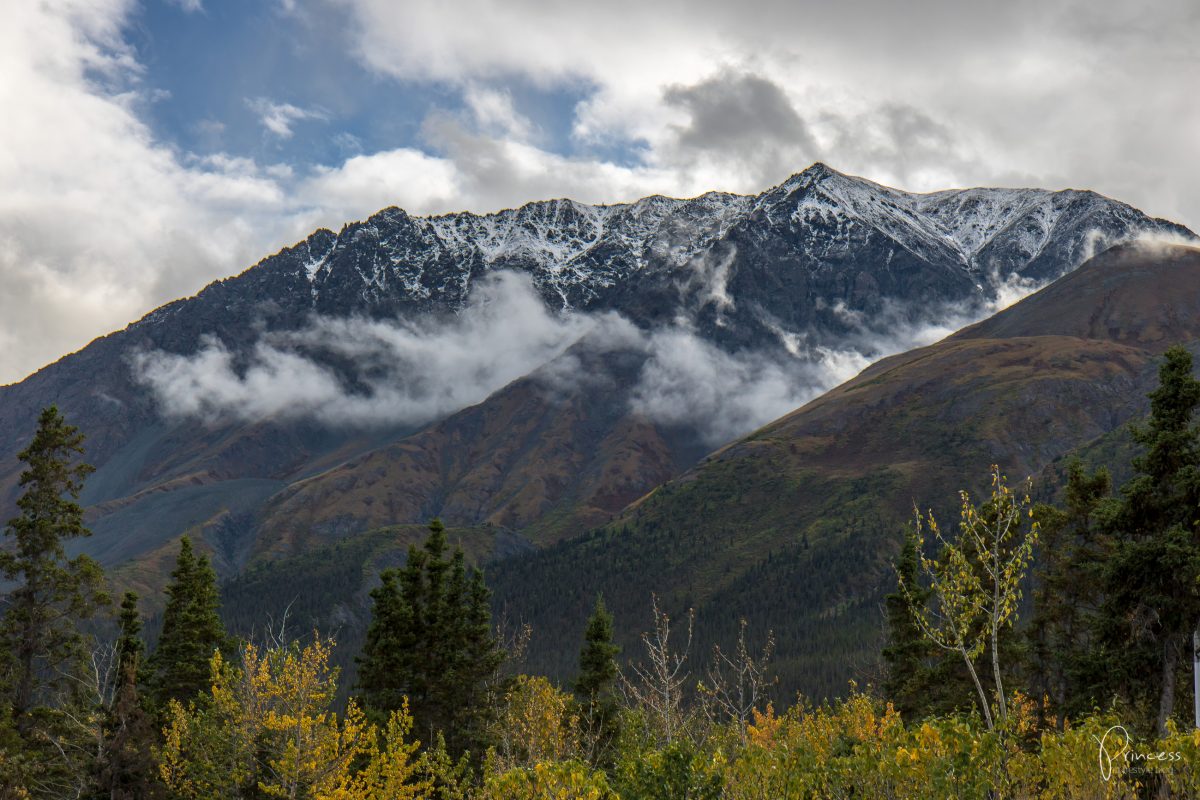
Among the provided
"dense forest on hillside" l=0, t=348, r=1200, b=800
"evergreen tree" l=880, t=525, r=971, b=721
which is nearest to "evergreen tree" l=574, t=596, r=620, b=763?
"dense forest on hillside" l=0, t=348, r=1200, b=800

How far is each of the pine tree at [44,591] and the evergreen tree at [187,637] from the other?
575cm

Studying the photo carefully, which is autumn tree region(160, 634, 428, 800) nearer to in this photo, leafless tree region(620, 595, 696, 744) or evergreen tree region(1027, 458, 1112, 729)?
leafless tree region(620, 595, 696, 744)

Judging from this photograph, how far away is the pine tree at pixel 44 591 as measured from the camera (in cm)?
3397

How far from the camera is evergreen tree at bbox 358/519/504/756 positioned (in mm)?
41406

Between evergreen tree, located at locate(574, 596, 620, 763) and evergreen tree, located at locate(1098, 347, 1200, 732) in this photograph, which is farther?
evergreen tree, located at locate(574, 596, 620, 763)

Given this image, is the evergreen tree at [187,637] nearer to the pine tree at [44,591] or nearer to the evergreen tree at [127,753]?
the pine tree at [44,591]

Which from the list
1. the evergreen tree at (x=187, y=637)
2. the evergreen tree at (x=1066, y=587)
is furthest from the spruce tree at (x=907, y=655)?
the evergreen tree at (x=187, y=637)

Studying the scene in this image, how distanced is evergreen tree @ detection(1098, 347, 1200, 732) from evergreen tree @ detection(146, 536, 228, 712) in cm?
3620

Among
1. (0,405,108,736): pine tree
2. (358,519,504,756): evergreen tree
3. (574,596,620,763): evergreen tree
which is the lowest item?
(574,596,620,763): evergreen tree

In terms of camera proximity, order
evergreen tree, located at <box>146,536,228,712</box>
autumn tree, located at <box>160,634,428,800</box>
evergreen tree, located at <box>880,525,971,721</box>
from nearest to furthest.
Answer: autumn tree, located at <box>160,634,428,800</box>
evergreen tree, located at <box>880,525,971,721</box>
evergreen tree, located at <box>146,536,228,712</box>

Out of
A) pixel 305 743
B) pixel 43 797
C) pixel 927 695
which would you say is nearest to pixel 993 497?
pixel 305 743

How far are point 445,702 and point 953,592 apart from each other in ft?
103

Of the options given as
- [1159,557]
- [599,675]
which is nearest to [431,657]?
[599,675]

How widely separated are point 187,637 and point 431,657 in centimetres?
1134
